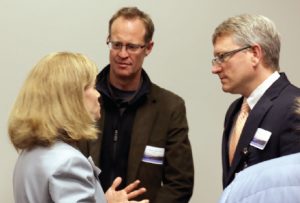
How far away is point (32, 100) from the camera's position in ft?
5.20

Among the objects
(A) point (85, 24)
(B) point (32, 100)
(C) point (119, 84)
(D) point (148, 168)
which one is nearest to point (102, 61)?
(A) point (85, 24)

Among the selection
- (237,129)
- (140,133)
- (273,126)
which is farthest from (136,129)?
(273,126)

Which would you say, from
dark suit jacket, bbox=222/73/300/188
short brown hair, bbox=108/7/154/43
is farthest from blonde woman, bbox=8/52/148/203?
short brown hair, bbox=108/7/154/43

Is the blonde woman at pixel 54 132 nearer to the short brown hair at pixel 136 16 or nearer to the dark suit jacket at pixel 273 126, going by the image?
the dark suit jacket at pixel 273 126

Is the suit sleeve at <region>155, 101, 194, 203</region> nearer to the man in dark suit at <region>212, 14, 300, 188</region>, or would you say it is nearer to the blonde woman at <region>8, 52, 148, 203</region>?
the man in dark suit at <region>212, 14, 300, 188</region>

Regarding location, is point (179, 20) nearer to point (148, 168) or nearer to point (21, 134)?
point (148, 168)

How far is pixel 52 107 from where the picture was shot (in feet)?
5.15

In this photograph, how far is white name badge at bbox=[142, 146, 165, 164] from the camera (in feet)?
7.96

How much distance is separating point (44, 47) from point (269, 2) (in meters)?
1.42

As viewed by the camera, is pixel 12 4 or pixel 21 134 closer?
pixel 21 134

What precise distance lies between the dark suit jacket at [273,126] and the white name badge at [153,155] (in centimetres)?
45

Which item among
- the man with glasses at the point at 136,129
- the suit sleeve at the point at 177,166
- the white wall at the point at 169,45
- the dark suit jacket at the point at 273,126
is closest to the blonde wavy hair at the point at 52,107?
the dark suit jacket at the point at 273,126

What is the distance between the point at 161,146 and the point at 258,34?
720 mm

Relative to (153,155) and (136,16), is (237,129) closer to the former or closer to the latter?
(153,155)
